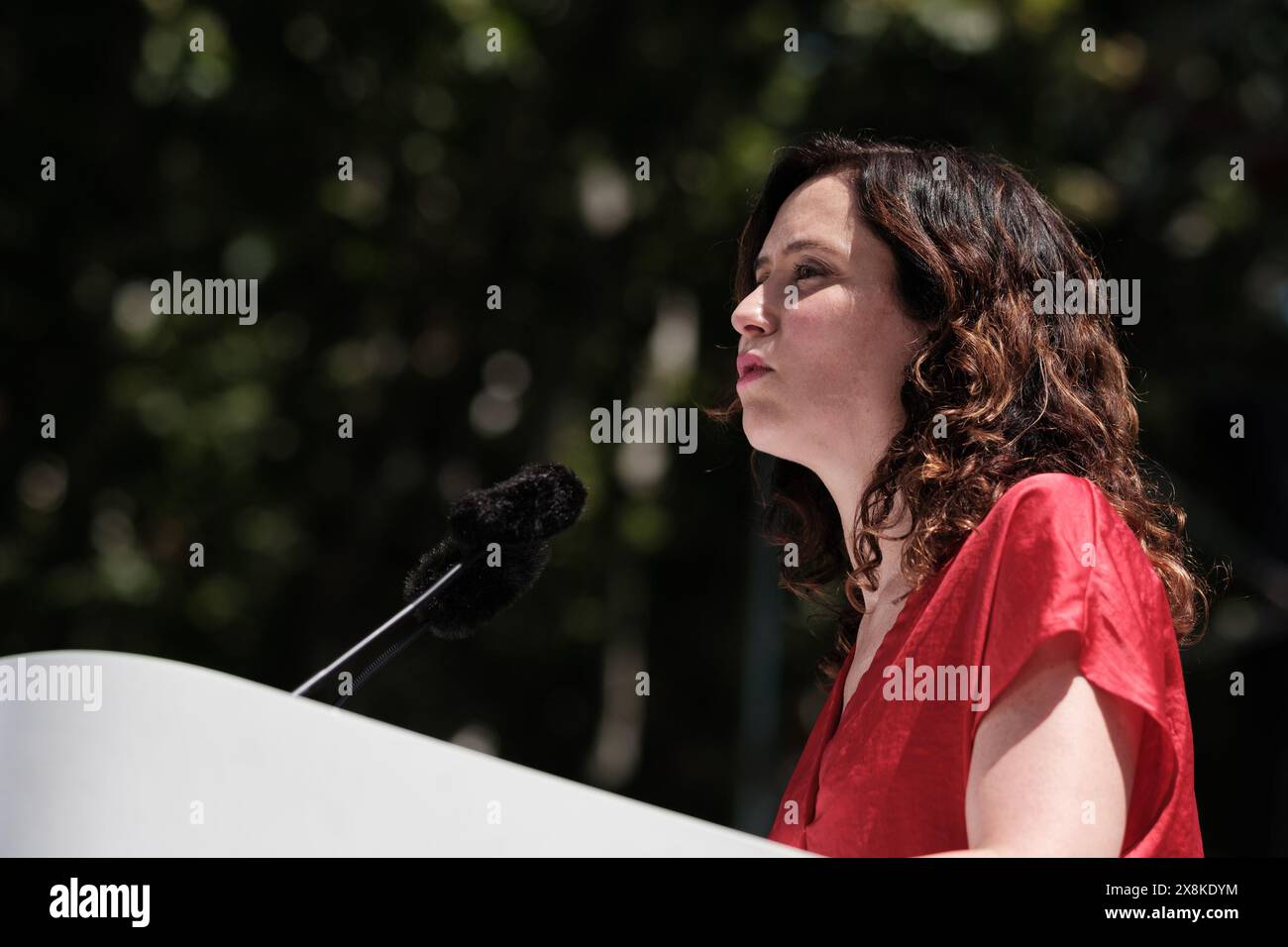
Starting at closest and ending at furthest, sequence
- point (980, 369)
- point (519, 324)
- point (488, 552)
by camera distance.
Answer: point (980, 369)
point (488, 552)
point (519, 324)

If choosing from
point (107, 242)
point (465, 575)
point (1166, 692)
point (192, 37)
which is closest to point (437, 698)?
point (107, 242)

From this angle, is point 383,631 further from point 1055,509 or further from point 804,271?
point 1055,509

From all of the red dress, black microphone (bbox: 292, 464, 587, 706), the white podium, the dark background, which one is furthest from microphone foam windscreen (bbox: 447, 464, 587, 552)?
the dark background

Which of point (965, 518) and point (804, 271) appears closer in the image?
point (965, 518)

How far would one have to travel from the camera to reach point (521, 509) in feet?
5.90

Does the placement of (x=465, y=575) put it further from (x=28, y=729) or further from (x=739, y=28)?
(x=739, y=28)

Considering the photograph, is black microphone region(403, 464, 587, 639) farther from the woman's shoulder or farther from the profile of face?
the woman's shoulder

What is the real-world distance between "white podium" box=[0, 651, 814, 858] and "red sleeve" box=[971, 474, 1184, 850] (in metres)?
0.36

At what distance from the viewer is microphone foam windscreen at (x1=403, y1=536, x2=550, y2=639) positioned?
1.77m

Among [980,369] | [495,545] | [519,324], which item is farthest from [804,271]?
[519,324]

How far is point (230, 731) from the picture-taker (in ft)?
3.74

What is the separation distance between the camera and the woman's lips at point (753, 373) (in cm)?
168

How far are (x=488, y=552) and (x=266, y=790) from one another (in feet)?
2.30

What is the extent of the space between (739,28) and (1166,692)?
4.27 m
